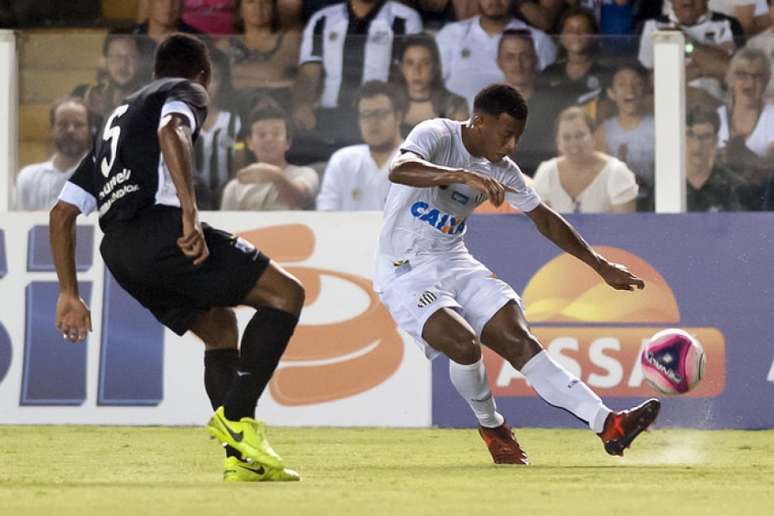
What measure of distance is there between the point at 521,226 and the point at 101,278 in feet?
9.27

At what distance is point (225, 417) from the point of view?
730 centimetres

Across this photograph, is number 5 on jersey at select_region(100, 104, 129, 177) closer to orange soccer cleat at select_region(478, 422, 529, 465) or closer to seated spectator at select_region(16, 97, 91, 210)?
orange soccer cleat at select_region(478, 422, 529, 465)

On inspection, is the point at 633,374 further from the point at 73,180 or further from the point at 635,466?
the point at 73,180

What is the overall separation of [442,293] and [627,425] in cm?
123

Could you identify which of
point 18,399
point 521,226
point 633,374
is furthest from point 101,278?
point 633,374

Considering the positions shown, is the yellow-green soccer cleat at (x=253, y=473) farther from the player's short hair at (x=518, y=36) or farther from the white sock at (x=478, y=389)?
the player's short hair at (x=518, y=36)

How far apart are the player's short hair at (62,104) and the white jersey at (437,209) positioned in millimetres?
3349

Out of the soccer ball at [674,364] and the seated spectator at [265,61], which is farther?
the seated spectator at [265,61]

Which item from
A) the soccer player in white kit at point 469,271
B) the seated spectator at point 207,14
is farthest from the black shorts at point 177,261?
the seated spectator at point 207,14

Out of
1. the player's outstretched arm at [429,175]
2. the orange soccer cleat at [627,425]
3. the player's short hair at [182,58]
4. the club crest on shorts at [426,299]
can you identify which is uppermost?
the player's short hair at [182,58]

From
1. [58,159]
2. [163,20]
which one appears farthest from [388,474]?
[163,20]

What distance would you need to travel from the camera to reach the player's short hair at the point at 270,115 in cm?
1148

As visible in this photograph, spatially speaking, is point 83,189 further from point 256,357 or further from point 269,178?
point 269,178

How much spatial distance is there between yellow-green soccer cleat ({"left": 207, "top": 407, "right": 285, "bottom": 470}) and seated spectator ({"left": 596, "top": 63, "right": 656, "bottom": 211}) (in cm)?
469
